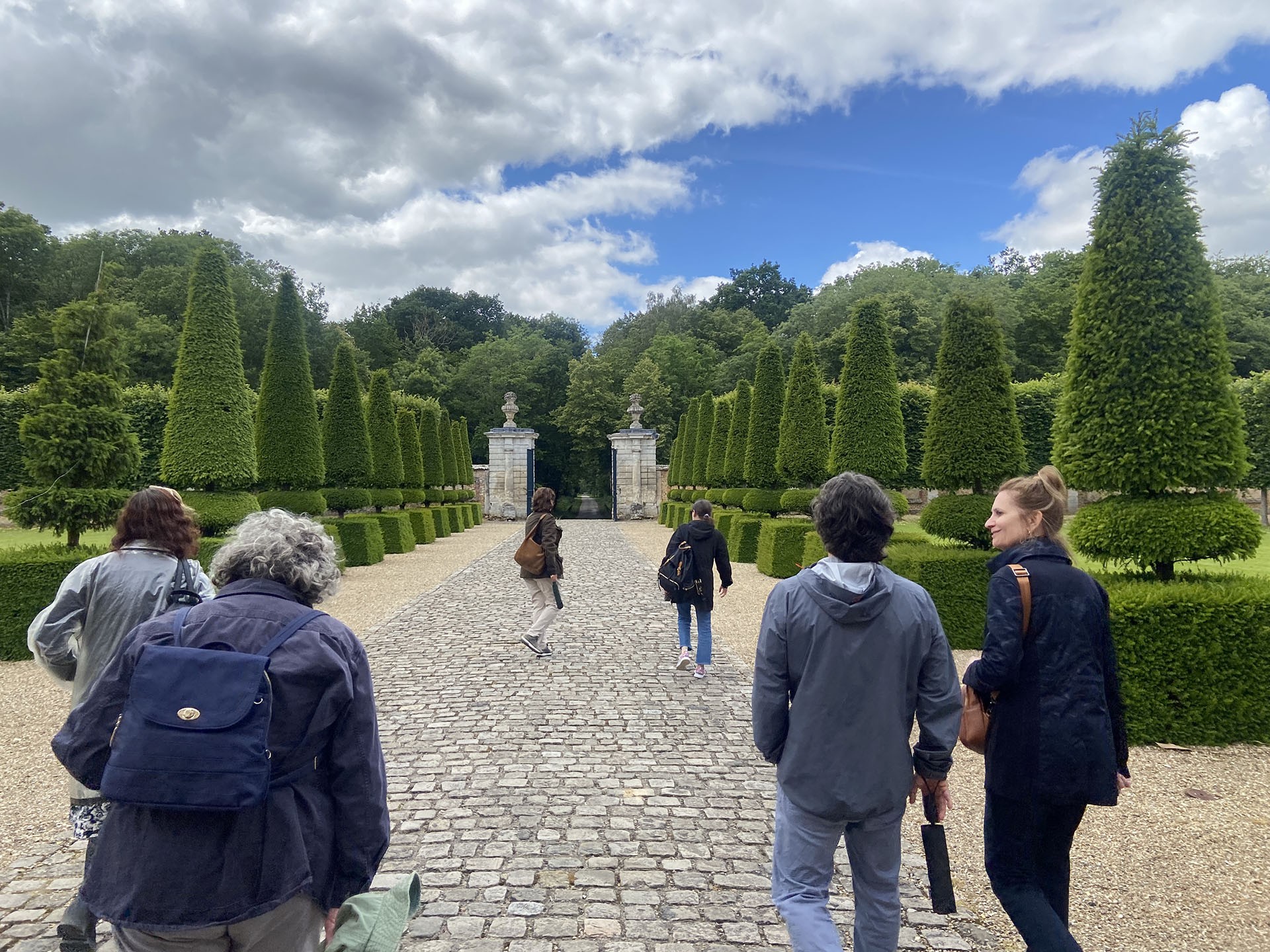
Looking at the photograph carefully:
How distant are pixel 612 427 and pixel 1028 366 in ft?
69.9

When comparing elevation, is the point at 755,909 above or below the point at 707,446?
below

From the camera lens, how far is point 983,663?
2.51 m

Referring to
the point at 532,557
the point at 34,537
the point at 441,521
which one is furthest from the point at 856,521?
the point at 34,537

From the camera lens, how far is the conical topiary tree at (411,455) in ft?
77.5

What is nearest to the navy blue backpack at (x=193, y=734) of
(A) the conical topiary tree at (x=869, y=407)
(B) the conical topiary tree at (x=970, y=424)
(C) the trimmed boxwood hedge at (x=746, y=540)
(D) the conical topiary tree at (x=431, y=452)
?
A: (B) the conical topiary tree at (x=970, y=424)

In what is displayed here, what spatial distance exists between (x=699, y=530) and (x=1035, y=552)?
444cm

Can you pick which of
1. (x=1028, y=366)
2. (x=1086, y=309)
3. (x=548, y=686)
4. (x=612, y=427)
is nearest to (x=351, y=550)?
(x=548, y=686)

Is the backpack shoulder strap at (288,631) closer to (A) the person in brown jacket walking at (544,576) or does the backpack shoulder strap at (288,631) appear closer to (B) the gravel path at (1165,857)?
(B) the gravel path at (1165,857)

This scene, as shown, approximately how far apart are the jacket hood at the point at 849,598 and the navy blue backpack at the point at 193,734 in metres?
1.51

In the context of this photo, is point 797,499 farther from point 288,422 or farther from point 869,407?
point 288,422

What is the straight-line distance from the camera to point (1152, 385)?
602 centimetres

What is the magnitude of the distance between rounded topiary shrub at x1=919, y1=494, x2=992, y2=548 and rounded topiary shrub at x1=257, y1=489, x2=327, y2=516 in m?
10.4

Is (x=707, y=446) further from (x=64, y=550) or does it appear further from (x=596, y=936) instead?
(x=596, y=936)

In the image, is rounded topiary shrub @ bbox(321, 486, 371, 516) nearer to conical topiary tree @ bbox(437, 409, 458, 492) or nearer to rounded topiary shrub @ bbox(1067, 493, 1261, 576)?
conical topiary tree @ bbox(437, 409, 458, 492)
